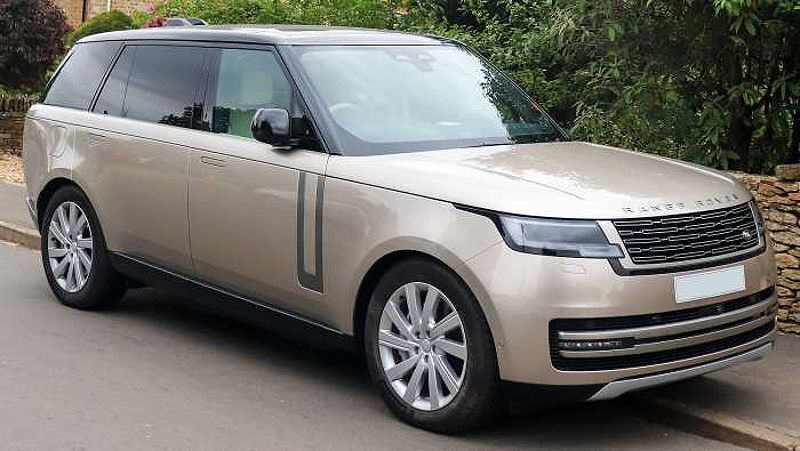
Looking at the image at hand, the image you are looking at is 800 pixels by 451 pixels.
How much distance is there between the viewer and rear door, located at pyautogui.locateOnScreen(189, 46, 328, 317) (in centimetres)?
→ 607

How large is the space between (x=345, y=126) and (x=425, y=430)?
1592mm

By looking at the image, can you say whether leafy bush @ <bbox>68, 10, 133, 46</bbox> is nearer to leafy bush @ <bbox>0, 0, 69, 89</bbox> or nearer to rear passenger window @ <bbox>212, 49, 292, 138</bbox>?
leafy bush @ <bbox>0, 0, 69, 89</bbox>

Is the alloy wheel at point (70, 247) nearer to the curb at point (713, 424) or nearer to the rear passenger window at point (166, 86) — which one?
the rear passenger window at point (166, 86)

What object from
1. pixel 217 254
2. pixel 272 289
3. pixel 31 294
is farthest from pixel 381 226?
pixel 31 294

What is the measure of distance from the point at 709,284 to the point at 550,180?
826 mm

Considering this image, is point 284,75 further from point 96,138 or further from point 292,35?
point 96,138

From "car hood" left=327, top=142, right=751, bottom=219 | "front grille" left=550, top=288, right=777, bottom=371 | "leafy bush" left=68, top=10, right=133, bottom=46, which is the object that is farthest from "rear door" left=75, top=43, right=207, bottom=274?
"leafy bush" left=68, top=10, right=133, bottom=46

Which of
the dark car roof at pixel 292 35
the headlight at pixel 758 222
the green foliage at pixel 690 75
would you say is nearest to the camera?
the headlight at pixel 758 222

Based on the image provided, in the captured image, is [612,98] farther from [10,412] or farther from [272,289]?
[10,412]

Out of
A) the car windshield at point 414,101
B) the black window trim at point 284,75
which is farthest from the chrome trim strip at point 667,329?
the black window trim at point 284,75

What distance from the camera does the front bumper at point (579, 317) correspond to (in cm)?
504

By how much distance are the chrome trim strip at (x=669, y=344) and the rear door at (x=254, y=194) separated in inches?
58.8

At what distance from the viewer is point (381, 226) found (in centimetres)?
563

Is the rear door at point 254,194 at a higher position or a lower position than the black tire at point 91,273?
higher
